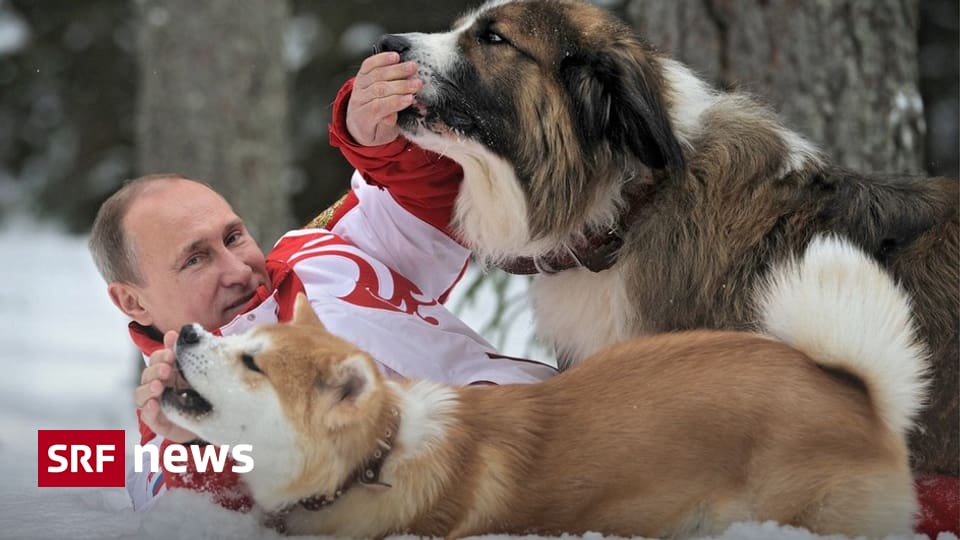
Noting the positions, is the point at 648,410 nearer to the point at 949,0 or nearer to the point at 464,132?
the point at 464,132

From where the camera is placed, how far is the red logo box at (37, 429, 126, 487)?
354cm

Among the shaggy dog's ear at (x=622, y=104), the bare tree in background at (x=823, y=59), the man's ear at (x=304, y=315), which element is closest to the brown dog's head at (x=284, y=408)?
the man's ear at (x=304, y=315)

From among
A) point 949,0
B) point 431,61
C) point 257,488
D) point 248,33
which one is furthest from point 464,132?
point 949,0

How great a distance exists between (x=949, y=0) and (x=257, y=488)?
898cm

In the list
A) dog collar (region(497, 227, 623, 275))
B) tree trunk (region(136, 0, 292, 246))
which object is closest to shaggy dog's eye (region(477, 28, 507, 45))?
dog collar (region(497, 227, 623, 275))

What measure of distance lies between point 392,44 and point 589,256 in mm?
871

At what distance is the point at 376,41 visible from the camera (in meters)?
3.53

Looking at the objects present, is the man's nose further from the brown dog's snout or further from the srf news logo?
the brown dog's snout

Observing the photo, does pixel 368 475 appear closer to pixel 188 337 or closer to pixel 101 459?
pixel 188 337

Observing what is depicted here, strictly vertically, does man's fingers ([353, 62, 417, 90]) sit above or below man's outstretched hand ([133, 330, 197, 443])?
above

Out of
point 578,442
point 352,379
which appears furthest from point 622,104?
point 352,379

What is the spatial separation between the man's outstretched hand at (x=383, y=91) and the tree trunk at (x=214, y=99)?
411cm

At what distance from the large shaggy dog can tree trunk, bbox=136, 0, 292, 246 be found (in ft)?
13.7

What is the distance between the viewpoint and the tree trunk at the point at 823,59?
4.87m
